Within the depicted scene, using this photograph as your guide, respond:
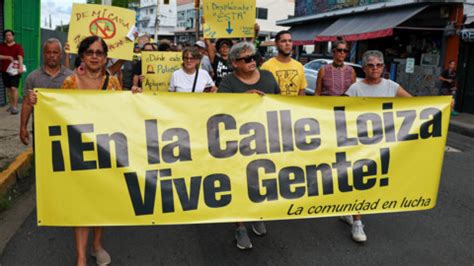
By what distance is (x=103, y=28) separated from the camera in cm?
577

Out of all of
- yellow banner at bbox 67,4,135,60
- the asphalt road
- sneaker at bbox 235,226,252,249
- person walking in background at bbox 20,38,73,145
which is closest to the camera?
the asphalt road

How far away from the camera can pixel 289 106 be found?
3.77 meters

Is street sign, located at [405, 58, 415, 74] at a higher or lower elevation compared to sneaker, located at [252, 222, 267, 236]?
higher

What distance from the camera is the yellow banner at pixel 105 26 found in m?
5.66

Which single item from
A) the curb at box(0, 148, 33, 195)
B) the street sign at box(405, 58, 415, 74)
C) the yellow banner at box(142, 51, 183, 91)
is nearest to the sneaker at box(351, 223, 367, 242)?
the curb at box(0, 148, 33, 195)

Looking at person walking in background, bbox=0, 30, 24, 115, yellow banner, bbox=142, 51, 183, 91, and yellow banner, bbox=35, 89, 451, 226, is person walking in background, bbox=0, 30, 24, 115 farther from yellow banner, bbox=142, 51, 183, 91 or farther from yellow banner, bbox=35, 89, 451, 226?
yellow banner, bbox=35, 89, 451, 226

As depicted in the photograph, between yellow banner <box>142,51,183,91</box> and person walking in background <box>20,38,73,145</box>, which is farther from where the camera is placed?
yellow banner <box>142,51,183,91</box>

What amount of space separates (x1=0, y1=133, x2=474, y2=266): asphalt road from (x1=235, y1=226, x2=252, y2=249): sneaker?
0.05m

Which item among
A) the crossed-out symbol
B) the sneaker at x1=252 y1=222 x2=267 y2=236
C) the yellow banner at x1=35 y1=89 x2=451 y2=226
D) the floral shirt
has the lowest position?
the sneaker at x1=252 y1=222 x2=267 y2=236

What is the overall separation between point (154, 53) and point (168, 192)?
13.1ft

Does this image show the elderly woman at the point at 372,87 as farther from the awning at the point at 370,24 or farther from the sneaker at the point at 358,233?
the awning at the point at 370,24

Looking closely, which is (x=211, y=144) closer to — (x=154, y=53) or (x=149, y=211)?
(x=149, y=211)

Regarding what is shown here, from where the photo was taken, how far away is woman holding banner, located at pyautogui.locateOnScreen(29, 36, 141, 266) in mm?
3393

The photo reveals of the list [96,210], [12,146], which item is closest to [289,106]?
[96,210]
